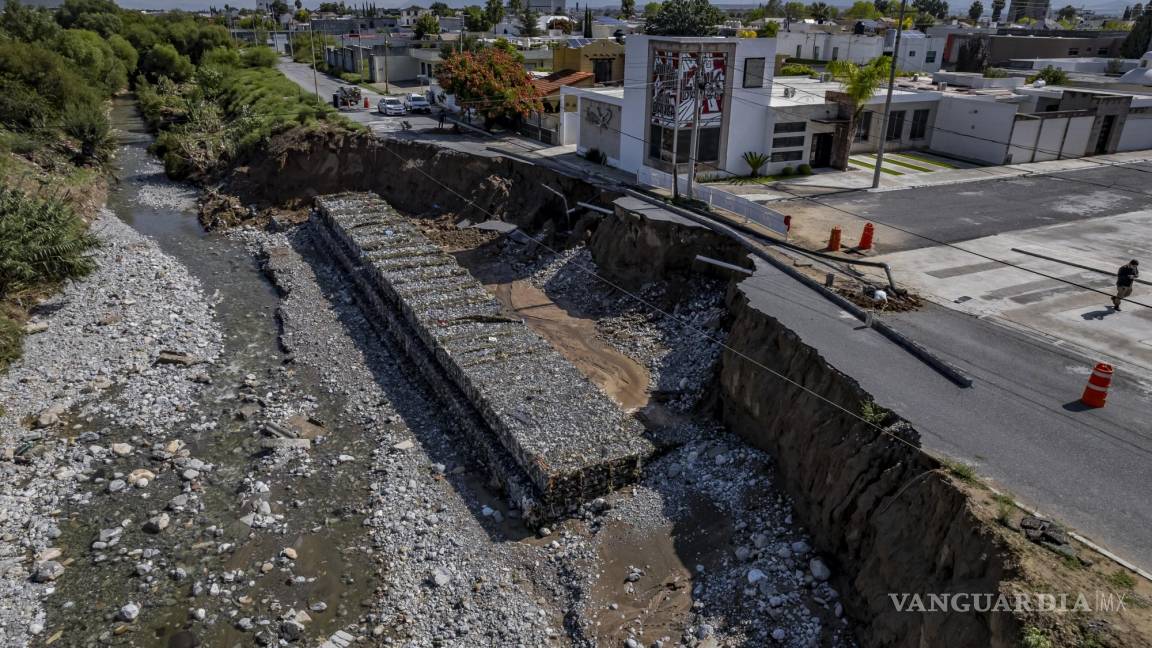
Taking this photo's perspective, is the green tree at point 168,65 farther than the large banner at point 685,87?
Yes

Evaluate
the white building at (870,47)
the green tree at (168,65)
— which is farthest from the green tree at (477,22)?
the white building at (870,47)

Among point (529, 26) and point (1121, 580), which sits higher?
point (529, 26)

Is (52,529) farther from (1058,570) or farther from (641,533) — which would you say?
(1058,570)

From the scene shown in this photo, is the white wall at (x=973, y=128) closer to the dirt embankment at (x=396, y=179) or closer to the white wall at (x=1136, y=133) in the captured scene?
the white wall at (x=1136, y=133)

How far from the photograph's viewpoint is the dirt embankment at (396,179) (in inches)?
1389

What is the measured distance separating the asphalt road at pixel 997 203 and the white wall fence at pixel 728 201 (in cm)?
422

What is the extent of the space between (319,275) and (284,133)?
16.6 m

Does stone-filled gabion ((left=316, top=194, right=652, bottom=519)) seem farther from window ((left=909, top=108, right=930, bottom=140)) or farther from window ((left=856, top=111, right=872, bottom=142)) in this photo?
window ((left=909, top=108, right=930, bottom=140))

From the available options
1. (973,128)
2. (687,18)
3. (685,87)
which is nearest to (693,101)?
(685,87)

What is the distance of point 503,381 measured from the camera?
20.4m

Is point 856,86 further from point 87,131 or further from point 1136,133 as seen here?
point 87,131

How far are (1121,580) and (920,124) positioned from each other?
35156 mm

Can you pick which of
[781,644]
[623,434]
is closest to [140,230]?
[623,434]

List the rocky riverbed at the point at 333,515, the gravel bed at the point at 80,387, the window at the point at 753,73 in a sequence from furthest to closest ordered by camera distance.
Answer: the window at the point at 753,73
the gravel bed at the point at 80,387
the rocky riverbed at the point at 333,515
